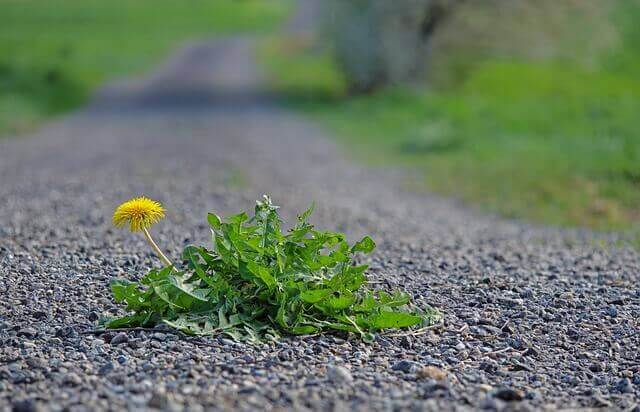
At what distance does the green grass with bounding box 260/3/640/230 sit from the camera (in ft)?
38.7

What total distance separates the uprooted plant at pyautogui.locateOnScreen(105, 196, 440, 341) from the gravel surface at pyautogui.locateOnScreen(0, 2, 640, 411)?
0.12 meters

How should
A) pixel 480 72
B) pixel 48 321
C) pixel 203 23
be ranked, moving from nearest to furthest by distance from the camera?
pixel 48 321, pixel 480 72, pixel 203 23

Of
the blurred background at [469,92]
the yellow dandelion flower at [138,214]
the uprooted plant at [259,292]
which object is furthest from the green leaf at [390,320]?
the blurred background at [469,92]

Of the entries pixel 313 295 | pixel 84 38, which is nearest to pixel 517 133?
pixel 313 295

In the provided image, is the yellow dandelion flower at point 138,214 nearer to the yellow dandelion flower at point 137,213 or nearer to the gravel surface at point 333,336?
the yellow dandelion flower at point 137,213

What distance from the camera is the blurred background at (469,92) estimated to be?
12.7m

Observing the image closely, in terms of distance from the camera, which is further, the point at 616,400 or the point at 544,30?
the point at 544,30

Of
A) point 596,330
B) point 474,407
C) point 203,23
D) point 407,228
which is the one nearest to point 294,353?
point 474,407

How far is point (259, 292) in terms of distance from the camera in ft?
16.5

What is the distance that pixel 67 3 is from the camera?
64.4m

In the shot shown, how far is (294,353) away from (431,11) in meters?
20.5

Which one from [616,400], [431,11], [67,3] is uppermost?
[67,3]

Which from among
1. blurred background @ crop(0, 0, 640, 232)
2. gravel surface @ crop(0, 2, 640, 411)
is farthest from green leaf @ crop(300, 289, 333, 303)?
blurred background @ crop(0, 0, 640, 232)

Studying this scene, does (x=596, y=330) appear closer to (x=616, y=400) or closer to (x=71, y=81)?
(x=616, y=400)
